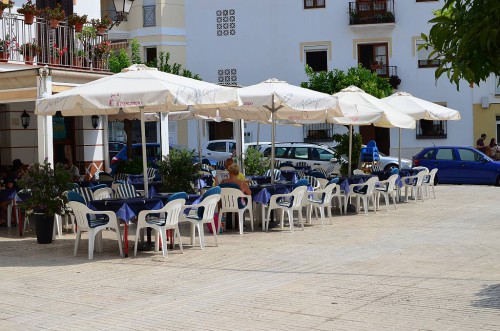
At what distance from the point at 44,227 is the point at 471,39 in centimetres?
1025

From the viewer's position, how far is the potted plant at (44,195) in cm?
1489

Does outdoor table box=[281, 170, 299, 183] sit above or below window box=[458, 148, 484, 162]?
below

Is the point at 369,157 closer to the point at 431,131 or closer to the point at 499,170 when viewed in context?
the point at 499,170

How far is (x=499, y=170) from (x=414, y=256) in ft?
55.4

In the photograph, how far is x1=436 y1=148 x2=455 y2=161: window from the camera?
2958 centimetres

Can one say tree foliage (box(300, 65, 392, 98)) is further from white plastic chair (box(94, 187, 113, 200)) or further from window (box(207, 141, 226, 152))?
white plastic chair (box(94, 187, 113, 200))

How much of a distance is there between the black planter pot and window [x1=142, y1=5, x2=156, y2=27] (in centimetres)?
2911

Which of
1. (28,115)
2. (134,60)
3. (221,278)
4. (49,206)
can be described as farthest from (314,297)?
(134,60)

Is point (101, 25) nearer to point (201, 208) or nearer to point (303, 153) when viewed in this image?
point (201, 208)

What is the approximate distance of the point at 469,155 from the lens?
96.5 ft

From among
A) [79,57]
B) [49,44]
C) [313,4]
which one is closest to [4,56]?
[49,44]

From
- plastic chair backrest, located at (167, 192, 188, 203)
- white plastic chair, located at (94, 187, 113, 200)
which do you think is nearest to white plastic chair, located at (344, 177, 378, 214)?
white plastic chair, located at (94, 187, 113, 200)

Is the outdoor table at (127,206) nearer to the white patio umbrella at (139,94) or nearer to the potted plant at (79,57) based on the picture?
the white patio umbrella at (139,94)

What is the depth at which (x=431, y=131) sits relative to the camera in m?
41.2
